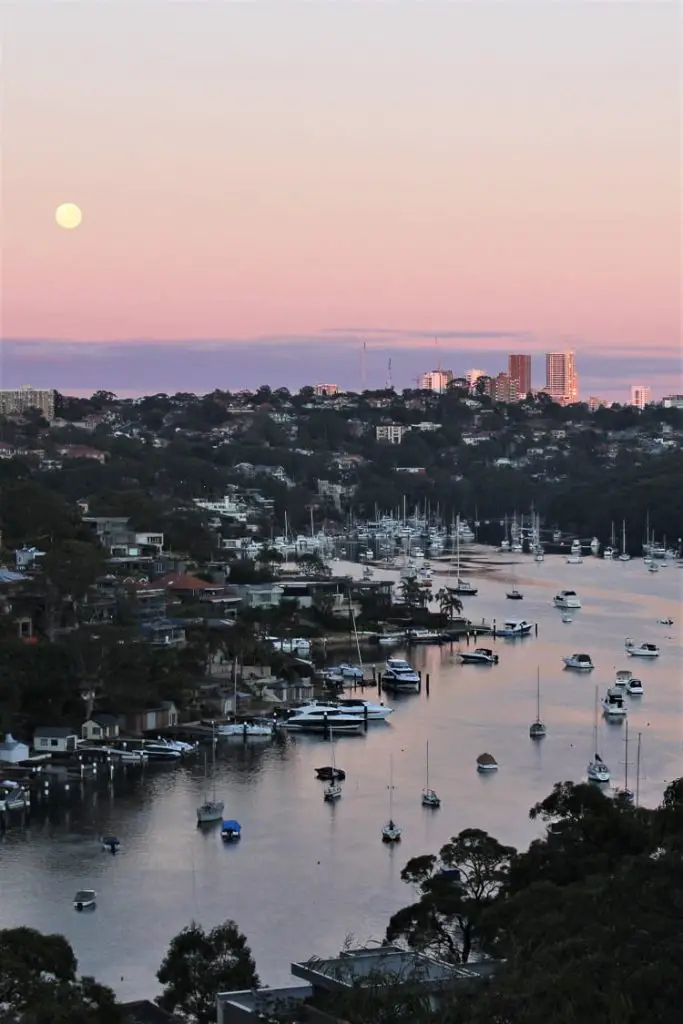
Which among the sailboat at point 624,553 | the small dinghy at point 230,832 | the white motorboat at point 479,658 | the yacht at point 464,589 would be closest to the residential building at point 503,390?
the sailboat at point 624,553

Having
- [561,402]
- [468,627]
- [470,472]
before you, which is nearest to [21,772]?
[468,627]

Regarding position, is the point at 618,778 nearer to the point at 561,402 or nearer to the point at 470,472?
the point at 470,472

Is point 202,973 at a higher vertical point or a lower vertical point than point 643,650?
higher

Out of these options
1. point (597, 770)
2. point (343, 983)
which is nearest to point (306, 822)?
point (597, 770)

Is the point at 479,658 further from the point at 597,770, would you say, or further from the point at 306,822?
the point at 306,822

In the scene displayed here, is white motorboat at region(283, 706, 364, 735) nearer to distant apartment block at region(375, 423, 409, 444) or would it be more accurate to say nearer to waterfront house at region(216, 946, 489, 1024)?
waterfront house at region(216, 946, 489, 1024)
